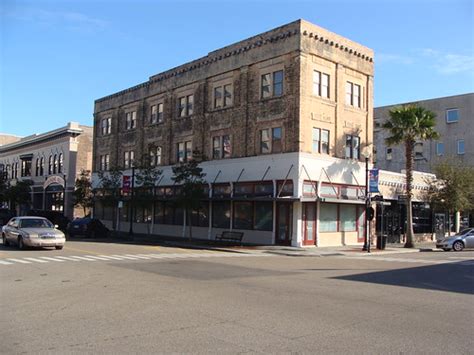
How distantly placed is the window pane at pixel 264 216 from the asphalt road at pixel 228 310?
1447 centimetres

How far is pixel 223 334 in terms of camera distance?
25.0ft

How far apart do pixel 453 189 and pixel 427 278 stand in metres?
25.2

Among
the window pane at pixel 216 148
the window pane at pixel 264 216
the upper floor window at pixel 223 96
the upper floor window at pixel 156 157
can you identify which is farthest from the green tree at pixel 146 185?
the window pane at pixel 264 216

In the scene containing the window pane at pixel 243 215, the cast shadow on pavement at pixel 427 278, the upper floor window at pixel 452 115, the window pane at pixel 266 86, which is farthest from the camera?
the upper floor window at pixel 452 115

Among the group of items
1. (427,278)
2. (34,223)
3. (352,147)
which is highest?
(352,147)

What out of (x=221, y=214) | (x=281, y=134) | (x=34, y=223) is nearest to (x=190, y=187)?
(x=221, y=214)

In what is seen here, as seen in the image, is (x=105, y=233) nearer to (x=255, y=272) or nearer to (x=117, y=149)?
(x=117, y=149)

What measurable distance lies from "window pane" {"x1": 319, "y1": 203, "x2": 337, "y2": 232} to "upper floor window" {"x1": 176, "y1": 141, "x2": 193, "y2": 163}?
11956 mm

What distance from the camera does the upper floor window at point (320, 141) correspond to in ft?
103

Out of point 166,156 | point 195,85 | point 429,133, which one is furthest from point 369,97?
point 166,156

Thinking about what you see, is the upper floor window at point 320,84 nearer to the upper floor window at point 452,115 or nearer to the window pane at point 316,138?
the window pane at point 316,138

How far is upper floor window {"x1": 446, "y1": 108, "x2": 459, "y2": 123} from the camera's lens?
177ft

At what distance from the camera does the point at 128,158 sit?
47.2 meters

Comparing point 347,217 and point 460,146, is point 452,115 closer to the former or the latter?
point 460,146
